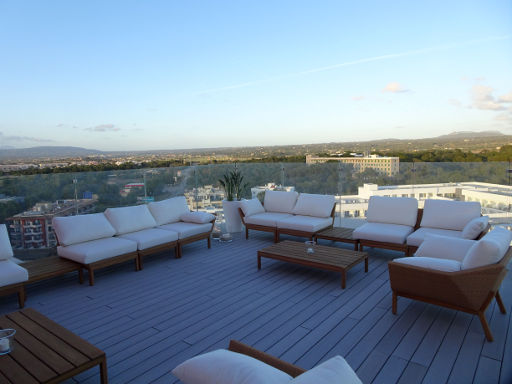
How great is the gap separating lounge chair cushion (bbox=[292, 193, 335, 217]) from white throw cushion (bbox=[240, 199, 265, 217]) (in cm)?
75

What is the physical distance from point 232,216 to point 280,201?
44.0 inches

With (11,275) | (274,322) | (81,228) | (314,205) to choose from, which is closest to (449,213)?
(314,205)

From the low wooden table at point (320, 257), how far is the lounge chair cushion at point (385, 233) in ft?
2.01

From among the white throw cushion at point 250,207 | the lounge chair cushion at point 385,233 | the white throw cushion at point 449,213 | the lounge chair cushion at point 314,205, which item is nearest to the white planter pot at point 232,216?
the white throw cushion at point 250,207

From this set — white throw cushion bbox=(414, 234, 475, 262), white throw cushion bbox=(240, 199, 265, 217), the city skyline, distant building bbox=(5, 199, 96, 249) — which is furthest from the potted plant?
the city skyline

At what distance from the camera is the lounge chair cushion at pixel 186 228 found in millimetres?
5316

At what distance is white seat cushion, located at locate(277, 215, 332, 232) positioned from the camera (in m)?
5.58

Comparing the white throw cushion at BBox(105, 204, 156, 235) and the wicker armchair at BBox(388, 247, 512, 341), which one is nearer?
the wicker armchair at BBox(388, 247, 512, 341)

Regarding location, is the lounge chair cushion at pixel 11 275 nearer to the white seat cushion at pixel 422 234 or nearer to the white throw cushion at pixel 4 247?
the white throw cushion at pixel 4 247

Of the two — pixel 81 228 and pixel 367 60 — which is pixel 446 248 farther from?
pixel 367 60

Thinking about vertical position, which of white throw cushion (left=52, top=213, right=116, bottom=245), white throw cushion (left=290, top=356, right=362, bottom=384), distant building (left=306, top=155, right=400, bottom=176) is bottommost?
white throw cushion (left=52, top=213, right=116, bottom=245)

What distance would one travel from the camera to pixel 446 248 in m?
3.42

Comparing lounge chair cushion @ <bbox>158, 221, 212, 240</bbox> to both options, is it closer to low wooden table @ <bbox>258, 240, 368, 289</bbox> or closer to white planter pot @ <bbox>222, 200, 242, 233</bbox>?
white planter pot @ <bbox>222, 200, 242, 233</bbox>

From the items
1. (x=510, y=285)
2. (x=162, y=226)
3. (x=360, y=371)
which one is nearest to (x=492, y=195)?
(x=510, y=285)
